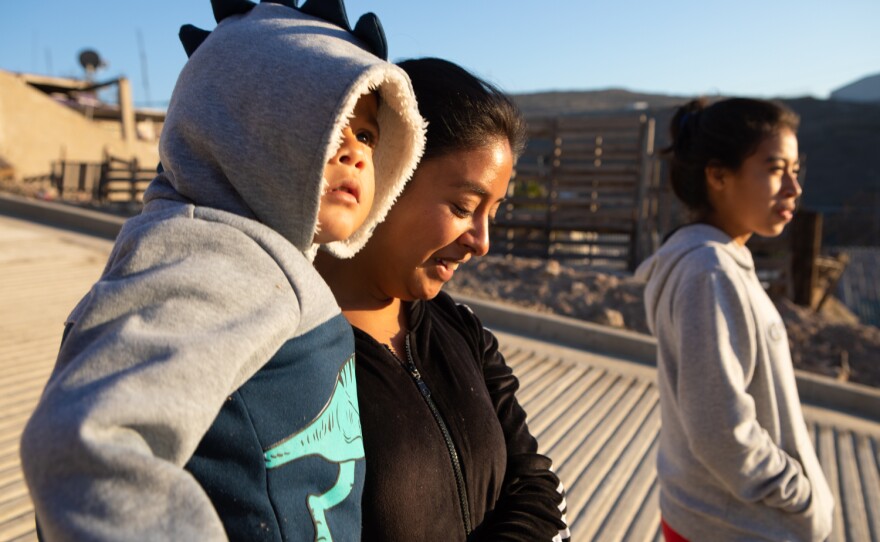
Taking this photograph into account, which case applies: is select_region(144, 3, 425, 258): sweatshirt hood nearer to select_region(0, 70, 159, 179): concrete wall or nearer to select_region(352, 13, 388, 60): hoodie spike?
select_region(352, 13, 388, 60): hoodie spike

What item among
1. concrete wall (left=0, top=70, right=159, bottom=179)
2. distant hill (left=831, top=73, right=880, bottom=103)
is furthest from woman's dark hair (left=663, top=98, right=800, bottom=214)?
distant hill (left=831, top=73, right=880, bottom=103)

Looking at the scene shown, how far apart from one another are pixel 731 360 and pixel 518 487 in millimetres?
715

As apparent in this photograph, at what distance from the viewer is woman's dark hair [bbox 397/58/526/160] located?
137 centimetres

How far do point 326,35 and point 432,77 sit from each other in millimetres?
379

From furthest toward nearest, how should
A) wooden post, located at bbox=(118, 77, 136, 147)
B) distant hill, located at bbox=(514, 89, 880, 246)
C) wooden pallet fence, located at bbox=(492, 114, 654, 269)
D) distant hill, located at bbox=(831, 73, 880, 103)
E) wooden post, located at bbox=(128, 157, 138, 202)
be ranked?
distant hill, located at bbox=(831, 73, 880, 103)
distant hill, located at bbox=(514, 89, 880, 246)
wooden post, located at bbox=(118, 77, 136, 147)
wooden post, located at bbox=(128, 157, 138, 202)
wooden pallet fence, located at bbox=(492, 114, 654, 269)

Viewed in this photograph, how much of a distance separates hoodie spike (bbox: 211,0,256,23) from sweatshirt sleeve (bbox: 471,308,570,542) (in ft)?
2.87

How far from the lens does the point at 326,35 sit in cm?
112

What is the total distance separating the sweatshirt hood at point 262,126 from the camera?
1004 millimetres

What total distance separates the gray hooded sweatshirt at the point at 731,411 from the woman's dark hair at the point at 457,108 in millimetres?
719

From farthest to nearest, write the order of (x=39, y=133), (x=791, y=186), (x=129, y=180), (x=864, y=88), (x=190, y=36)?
(x=864, y=88) < (x=39, y=133) < (x=129, y=180) < (x=791, y=186) < (x=190, y=36)

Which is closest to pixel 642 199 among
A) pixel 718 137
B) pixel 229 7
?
Result: pixel 718 137

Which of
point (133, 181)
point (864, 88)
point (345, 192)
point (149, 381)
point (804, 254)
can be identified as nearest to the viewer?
point (149, 381)

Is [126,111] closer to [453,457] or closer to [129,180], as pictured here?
[129,180]

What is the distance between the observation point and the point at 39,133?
19.5m
